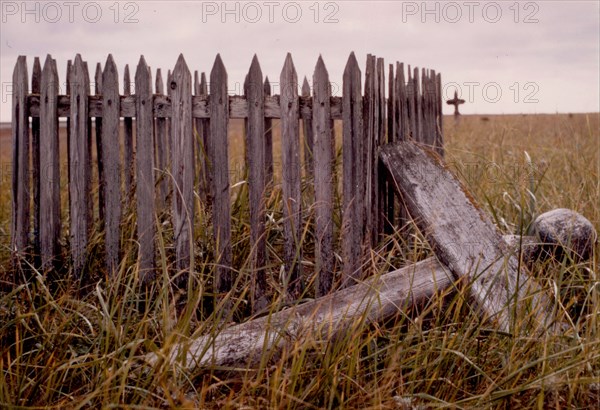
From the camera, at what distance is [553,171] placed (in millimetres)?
6555

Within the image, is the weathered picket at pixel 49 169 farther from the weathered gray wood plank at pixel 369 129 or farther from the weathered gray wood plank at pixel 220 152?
the weathered gray wood plank at pixel 369 129

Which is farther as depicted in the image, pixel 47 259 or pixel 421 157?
pixel 47 259

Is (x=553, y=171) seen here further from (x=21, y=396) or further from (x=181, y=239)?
(x=21, y=396)

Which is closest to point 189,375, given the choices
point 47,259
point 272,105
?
point 272,105

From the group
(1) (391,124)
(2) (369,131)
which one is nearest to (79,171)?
(2) (369,131)

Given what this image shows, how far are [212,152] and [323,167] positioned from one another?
0.61 metres

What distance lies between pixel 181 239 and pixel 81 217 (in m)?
0.67

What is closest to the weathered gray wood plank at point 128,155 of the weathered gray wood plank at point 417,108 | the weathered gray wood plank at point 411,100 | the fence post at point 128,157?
the fence post at point 128,157

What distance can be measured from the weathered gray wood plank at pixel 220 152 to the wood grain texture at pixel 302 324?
0.84 metres

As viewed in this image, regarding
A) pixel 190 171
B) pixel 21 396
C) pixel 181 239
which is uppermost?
pixel 190 171

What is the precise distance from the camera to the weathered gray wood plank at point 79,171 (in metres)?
3.74

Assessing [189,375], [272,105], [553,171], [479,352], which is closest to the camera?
[189,375]

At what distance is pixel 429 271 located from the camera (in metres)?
3.23

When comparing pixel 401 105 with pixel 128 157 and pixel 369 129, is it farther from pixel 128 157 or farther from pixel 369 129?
pixel 128 157
